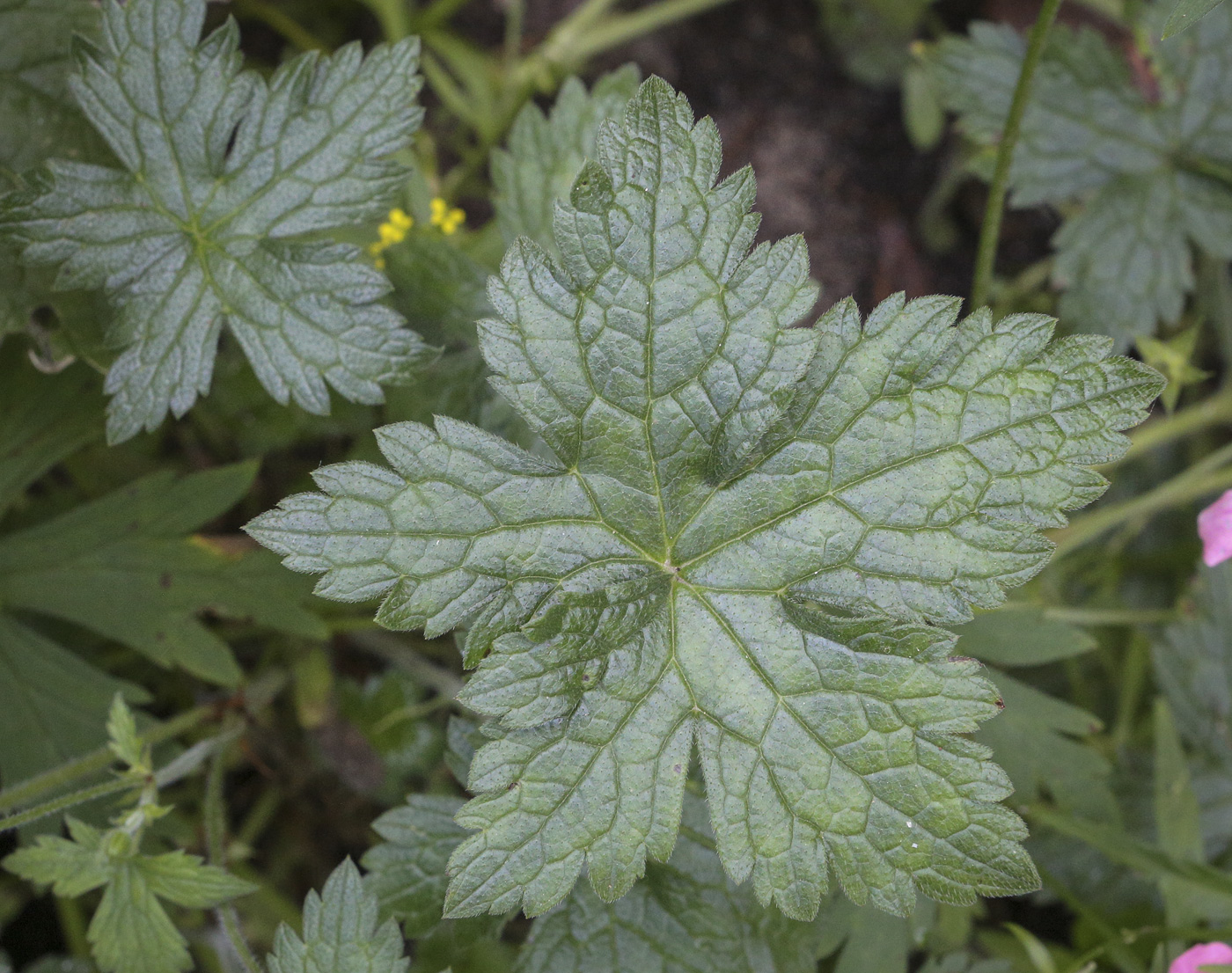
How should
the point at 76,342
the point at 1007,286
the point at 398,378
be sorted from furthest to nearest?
the point at 1007,286
the point at 76,342
the point at 398,378

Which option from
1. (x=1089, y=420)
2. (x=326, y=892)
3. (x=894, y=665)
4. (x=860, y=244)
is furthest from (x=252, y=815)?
(x=860, y=244)

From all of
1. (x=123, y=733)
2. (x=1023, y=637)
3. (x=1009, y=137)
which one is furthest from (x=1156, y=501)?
(x=123, y=733)

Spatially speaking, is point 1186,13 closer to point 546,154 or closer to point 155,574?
point 546,154

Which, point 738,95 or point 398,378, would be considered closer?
point 398,378

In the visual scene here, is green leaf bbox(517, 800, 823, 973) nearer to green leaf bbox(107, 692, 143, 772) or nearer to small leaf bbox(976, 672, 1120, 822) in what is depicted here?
small leaf bbox(976, 672, 1120, 822)

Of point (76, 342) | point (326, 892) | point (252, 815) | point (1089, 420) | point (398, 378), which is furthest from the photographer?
point (252, 815)

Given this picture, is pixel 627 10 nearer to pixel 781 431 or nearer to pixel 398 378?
pixel 398 378

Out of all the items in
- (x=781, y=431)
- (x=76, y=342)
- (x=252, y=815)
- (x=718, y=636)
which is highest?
(x=781, y=431)

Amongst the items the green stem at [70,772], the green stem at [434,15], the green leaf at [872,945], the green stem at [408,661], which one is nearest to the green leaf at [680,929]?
the green leaf at [872,945]
